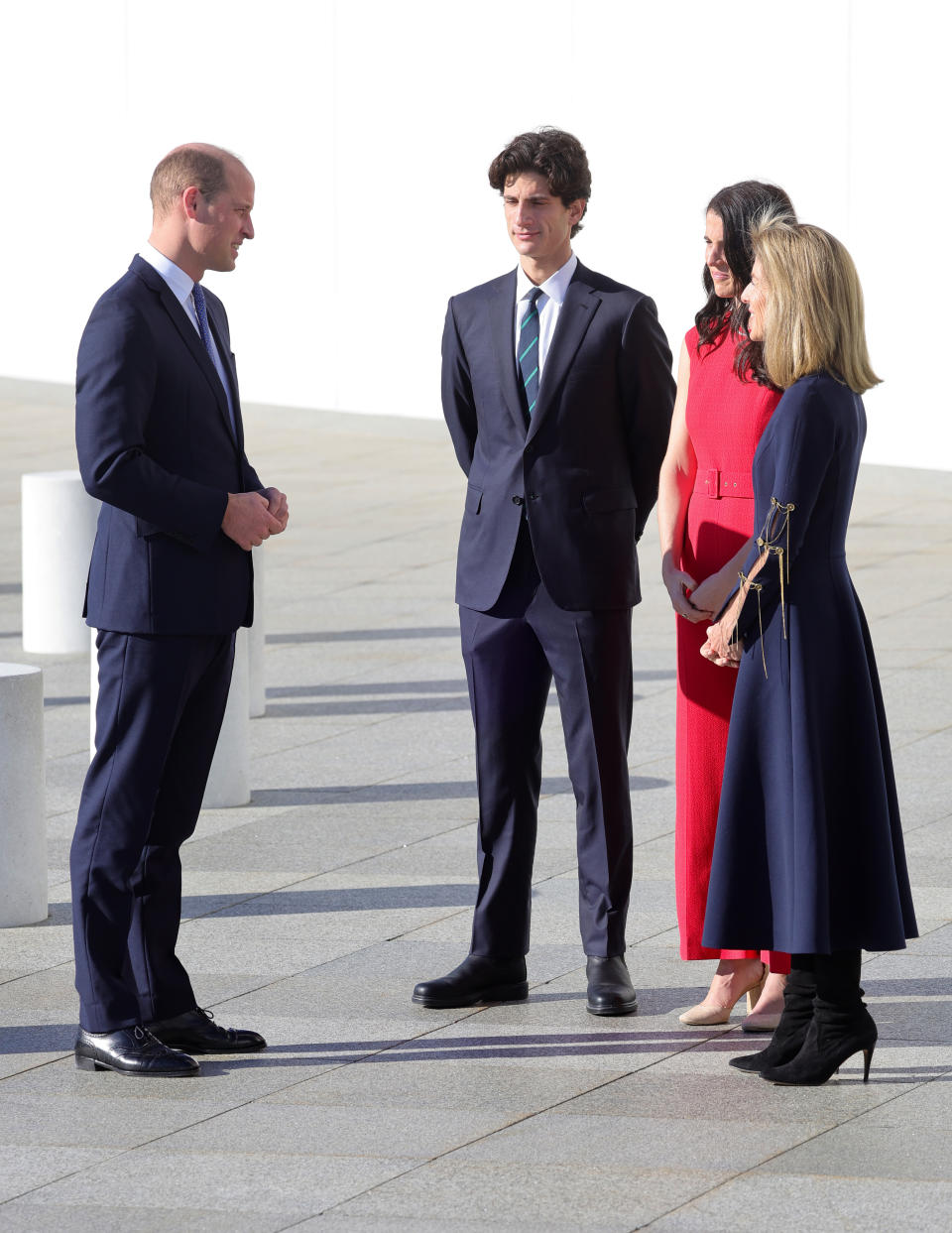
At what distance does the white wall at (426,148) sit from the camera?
19.2 metres

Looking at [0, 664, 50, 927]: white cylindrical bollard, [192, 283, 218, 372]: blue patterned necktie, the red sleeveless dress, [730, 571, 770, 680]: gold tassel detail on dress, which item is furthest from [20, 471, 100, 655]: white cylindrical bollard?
[730, 571, 770, 680]: gold tassel detail on dress

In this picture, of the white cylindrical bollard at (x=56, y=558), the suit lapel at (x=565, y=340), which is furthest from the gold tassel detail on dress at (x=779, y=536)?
the white cylindrical bollard at (x=56, y=558)

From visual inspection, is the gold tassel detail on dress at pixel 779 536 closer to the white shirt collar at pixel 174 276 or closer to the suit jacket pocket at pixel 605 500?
the suit jacket pocket at pixel 605 500

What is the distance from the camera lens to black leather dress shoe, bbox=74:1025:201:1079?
16.9ft

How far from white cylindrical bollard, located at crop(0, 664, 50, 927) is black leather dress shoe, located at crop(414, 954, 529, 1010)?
1505 mm

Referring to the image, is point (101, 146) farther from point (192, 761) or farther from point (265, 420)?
point (192, 761)

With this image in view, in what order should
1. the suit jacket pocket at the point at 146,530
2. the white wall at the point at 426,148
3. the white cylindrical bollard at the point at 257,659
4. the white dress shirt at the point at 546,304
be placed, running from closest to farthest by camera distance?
the suit jacket pocket at the point at 146,530, the white dress shirt at the point at 546,304, the white cylindrical bollard at the point at 257,659, the white wall at the point at 426,148

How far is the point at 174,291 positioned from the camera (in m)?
5.28

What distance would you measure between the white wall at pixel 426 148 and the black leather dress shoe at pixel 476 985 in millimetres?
14116

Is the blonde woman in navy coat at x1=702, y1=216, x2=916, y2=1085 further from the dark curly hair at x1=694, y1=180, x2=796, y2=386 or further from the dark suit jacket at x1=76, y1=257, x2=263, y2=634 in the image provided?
the dark suit jacket at x1=76, y1=257, x2=263, y2=634

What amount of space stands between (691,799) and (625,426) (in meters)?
1.03

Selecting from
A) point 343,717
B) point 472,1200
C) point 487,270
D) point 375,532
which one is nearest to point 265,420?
point 487,270

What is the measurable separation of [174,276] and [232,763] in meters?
3.23

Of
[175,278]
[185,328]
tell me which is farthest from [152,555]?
[175,278]
